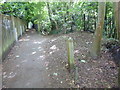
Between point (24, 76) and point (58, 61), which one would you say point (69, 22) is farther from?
point (24, 76)

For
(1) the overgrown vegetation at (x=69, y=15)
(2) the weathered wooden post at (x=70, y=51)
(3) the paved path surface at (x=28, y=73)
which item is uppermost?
(1) the overgrown vegetation at (x=69, y=15)

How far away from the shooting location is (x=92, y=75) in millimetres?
3861

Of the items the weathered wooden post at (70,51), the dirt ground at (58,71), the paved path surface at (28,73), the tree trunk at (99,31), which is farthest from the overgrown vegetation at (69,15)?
the weathered wooden post at (70,51)

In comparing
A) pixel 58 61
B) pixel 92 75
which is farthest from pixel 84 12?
pixel 92 75

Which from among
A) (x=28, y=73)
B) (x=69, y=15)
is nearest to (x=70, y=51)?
(x=28, y=73)

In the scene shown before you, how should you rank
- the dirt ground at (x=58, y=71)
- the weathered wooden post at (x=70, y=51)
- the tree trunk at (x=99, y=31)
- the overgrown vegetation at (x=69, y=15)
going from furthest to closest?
the overgrown vegetation at (x=69, y=15) < the tree trunk at (x=99, y=31) < the weathered wooden post at (x=70, y=51) < the dirt ground at (x=58, y=71)

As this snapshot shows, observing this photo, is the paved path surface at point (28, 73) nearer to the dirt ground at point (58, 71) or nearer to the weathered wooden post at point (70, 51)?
A: the dirt ground at point (58, 71)

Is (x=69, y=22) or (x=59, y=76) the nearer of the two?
(x=59, y=76)

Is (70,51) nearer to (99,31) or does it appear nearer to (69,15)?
(99,31)

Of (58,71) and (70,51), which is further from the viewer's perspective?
(58,71)

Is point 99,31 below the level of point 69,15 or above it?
below

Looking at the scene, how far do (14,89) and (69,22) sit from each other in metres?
7.22

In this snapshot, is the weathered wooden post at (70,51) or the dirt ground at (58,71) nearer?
the dirt ground at (58,71)

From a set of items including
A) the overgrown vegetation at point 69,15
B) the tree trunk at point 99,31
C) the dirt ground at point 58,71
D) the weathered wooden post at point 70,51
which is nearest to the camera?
the dirt ground at point 58,71
